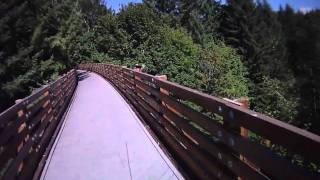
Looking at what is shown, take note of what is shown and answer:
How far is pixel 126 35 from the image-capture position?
43.2m

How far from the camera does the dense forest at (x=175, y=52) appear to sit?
3112 cm

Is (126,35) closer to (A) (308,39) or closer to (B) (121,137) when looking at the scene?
A: (A) (308,39)

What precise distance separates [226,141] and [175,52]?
1128 inches

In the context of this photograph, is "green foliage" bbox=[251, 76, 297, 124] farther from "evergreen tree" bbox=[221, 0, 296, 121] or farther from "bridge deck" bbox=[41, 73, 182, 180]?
"evergreen tree" bbox=[221, 0, 296, 121]

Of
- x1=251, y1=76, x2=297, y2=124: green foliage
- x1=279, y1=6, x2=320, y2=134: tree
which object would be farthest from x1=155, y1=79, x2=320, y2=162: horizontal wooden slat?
x1=279, y1=6, x2=320, y2=134: tree

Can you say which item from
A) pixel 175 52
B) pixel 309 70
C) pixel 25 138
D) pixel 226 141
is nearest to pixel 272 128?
pixel 226 141

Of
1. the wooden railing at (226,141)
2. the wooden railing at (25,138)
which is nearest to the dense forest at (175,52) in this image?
the wooden railing at (25,138)

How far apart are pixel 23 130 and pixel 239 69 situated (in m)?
38.1

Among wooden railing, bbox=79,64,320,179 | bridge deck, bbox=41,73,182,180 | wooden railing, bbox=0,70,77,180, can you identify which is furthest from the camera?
bridge deck, bbox=41,73,182,180

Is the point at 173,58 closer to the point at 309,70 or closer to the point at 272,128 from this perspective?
the point at 309,70

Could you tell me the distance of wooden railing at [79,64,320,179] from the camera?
2.75 m

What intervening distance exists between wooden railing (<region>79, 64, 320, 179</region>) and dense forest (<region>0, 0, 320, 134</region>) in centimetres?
1364

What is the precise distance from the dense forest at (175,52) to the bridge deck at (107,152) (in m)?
11.6

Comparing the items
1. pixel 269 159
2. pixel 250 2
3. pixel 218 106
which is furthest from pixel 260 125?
pixel 250 2
